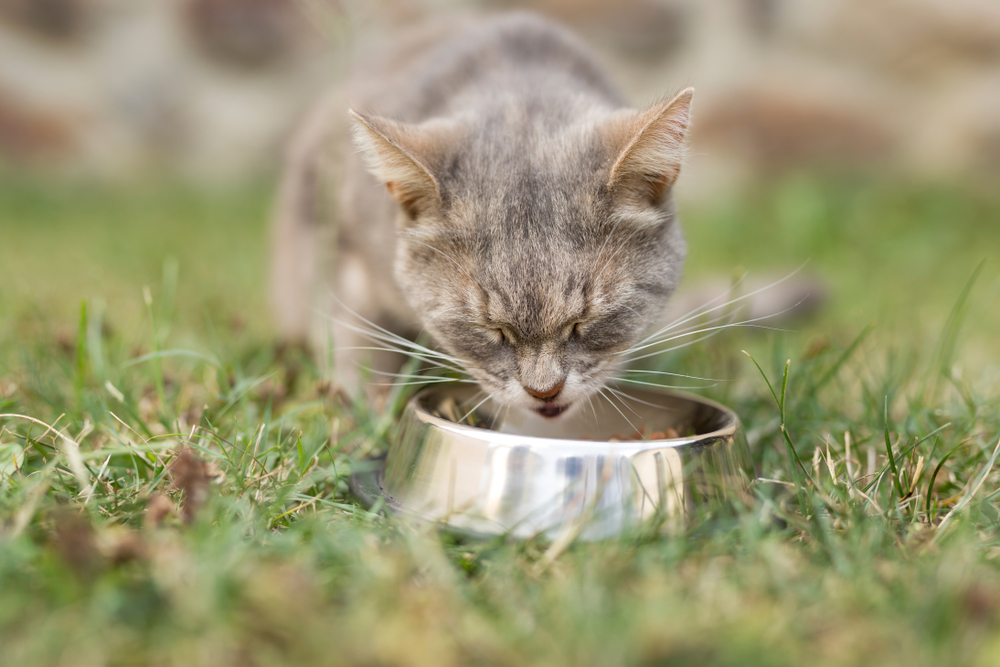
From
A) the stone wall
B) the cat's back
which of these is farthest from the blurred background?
the cat's back

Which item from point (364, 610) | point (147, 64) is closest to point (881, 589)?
point (364, 610)

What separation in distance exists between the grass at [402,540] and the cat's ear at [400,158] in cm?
46

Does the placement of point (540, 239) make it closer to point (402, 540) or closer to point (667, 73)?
point (402, 540)

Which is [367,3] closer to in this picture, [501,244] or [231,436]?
[501,244]

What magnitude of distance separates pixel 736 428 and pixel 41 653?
981 mm

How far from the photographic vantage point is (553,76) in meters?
1.88

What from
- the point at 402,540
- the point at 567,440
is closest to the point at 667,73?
the point at 567,440

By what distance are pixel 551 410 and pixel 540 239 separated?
32 centimetres

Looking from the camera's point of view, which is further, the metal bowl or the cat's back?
the cat's back

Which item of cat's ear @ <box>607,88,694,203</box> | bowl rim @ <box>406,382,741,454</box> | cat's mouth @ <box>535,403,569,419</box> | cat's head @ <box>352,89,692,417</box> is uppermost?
cat's ear @ <box>607,88,694,203</box>

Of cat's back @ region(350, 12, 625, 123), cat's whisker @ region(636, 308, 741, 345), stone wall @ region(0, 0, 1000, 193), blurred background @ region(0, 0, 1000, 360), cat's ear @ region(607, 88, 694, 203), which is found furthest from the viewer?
stone wall @ region(0, 0, 1000, 193)

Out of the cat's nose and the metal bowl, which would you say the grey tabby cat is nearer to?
the cat's nose

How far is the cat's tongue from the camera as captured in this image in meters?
1.39

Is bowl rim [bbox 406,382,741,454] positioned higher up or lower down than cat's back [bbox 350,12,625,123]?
lower down
